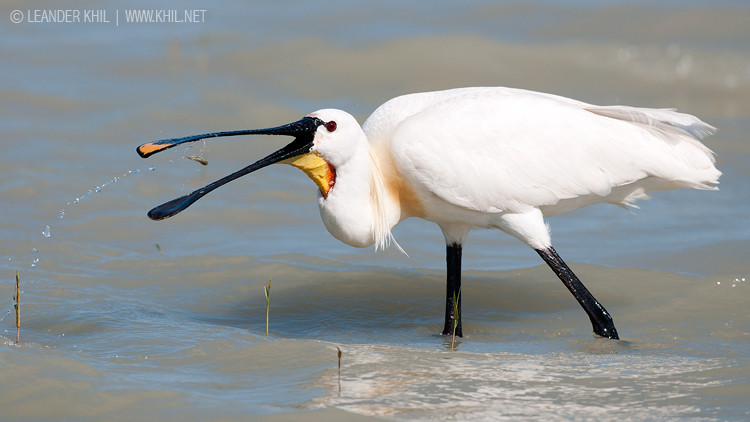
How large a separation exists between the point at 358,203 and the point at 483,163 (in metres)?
0.89

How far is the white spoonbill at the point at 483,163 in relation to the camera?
7008 mm

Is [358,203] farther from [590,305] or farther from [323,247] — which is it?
[323,247]

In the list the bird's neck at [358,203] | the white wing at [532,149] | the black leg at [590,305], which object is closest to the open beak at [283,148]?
the bird's neck at [358,203]

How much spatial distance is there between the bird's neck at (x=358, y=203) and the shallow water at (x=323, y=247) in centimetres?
78

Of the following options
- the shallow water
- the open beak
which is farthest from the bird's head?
the shallow water

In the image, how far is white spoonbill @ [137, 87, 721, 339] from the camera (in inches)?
276

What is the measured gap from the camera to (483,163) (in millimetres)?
7199

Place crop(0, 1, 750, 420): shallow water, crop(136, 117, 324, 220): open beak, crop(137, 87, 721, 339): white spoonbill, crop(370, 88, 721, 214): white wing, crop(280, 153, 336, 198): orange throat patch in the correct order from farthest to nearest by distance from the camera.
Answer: crop(370, 88, 721, 214): white wing < crop(137, 87, 721, 339): white spoonbill < crop(280, 153, 336, 198): orange throat patch < crop(136, 117, 324, 220): open beak < crop(0, 1, 750, 420): shallow water

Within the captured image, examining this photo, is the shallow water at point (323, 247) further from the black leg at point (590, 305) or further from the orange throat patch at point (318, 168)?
the orange throat patch at point (318, 168)

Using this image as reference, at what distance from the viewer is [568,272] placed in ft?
24.3

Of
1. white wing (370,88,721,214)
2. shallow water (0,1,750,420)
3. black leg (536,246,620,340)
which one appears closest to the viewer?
shallow water (0,1,750,420)

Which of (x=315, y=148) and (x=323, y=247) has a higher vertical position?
(x=315, y=148)

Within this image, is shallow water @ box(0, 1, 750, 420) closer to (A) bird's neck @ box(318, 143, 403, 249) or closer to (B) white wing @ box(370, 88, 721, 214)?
(A) bird's neck @ box(318, 143, 403, 249)

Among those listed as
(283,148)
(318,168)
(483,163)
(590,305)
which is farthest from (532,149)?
(283,148)
